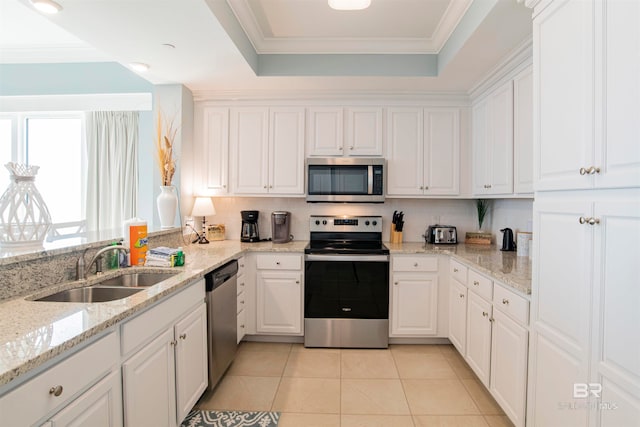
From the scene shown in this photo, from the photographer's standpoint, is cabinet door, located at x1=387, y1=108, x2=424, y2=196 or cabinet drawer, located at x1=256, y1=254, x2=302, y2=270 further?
cabinet door, located at x1=387, y1=108, x2=424, y2=196

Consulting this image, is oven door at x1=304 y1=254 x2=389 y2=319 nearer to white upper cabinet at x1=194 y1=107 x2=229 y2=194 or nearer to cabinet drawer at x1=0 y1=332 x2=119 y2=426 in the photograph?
white upper cabinet at x1=194 y1=107 x2=229 y2=194

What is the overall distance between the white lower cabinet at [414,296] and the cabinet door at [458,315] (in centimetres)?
14

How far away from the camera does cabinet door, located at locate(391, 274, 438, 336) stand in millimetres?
2891

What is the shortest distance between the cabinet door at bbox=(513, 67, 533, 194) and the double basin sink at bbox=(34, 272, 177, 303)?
2445 mm

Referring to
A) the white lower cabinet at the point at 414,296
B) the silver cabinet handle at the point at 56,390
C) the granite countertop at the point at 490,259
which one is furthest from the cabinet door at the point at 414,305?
the silver cabinet handle at the point at 56,390

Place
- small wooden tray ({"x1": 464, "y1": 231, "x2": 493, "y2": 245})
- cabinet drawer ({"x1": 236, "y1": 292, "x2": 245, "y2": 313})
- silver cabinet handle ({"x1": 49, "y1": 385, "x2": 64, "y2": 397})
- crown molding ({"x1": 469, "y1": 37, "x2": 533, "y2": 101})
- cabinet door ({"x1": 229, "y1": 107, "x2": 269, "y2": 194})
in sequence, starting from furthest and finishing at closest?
1. cabinet door ({"x1": 229, "y1": 107, "x2": 269, "y2": 194})
2. small wooden tray ({"x1": 464, "y1": 231, "x2": 493, "y2": 245})
3. cabinet drawer ({"x1": 236, "y1": 292, "x2": 245, "y2": 313})
4. crown molding ({"x1": 469, "y1": 37, "x2": 533, "y2": 101})
5. silver cabinet handle ({"x1": 49, "y1": 385, "x2": 64, "y2": 397})

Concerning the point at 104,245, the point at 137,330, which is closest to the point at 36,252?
the point at 104,245

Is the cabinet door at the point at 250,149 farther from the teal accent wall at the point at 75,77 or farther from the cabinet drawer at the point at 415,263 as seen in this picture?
the cabinet drawer at the point at 415,263

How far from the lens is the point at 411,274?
2.89 m

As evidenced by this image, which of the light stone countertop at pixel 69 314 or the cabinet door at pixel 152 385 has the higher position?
the light stone countertop at pixel 69 314

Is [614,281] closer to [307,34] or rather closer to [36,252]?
[36,252]

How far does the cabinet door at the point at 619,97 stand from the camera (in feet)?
3.28

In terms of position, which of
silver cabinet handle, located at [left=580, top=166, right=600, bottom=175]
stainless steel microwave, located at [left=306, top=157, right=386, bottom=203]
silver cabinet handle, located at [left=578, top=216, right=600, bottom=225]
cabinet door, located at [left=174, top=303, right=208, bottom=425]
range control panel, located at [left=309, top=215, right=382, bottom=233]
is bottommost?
cabinet door, located at [left=174, top=303, right=208, bottom=425]

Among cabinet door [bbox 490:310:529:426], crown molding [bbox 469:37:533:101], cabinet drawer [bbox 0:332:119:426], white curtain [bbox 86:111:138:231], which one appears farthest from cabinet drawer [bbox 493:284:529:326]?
white curtain [bbox 86:111:138:231]
